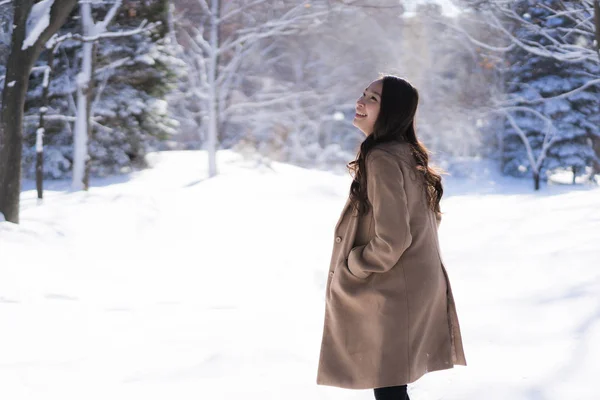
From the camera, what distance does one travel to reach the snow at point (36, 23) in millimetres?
8914

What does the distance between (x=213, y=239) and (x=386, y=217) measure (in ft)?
28.2

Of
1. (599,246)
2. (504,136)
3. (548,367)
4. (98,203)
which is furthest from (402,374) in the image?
(504,136)

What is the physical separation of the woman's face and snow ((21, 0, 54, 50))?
7.74 metres

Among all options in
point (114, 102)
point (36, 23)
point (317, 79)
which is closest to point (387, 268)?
point (36, 23)

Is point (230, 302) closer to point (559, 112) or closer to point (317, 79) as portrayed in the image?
point (559, 112)

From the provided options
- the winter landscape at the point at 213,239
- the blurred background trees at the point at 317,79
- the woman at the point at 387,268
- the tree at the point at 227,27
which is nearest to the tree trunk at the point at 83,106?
the winter landscape at the point at 213,239

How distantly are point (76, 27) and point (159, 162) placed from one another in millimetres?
5378

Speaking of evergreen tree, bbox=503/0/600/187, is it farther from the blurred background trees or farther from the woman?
the woman

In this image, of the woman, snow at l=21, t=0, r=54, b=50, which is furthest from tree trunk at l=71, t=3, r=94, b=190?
the woman

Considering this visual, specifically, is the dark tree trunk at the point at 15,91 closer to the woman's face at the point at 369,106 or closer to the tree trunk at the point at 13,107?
the tree trunk at the point at 13,107

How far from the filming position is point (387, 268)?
240cm

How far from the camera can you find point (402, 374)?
2.49 metres

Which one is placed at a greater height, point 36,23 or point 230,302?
point 36,23

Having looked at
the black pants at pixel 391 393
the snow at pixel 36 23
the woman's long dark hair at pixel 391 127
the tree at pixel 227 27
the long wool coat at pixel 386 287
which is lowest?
the black pants at pixel 391 393
